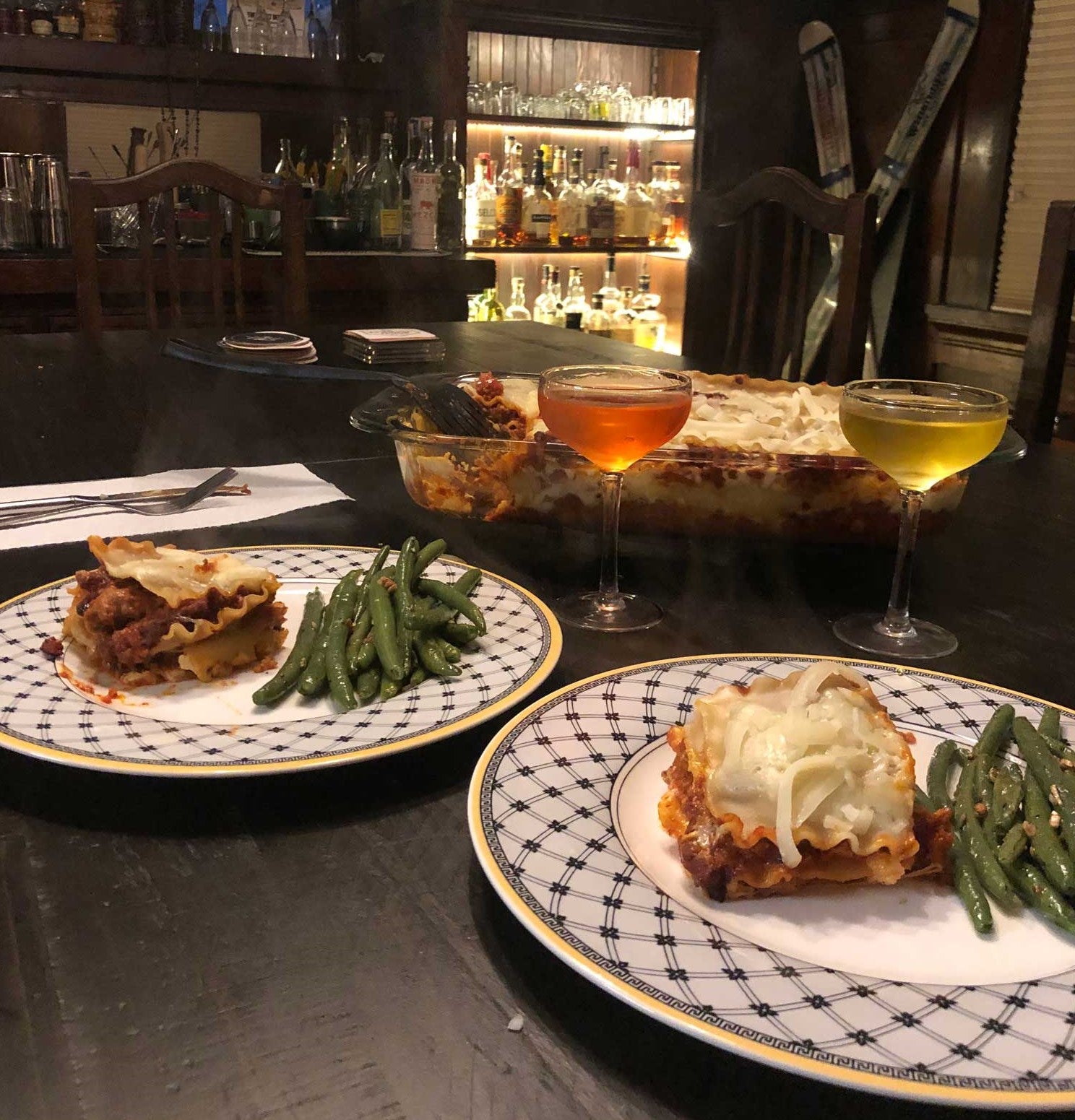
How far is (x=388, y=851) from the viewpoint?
2.05ft

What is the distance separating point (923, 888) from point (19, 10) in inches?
174

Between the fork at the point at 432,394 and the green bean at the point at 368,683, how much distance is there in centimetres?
44

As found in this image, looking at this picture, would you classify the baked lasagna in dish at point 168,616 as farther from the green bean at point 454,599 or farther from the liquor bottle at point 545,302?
the liquor bottle at point 545,302

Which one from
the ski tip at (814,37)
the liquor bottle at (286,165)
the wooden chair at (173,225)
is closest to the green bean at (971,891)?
the wooden chair at (173,225)

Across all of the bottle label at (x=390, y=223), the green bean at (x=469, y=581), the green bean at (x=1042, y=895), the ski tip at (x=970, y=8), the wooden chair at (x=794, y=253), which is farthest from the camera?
the bottle label at (x=390, y=223)

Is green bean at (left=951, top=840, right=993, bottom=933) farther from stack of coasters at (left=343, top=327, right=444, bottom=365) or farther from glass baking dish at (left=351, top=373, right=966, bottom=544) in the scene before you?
stack of coasters at (left=343, top=327, right=444, bottom=365)

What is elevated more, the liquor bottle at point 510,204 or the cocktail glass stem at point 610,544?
the liquor bottle at point 510,204

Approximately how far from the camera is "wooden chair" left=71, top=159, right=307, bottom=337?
2.72 meters

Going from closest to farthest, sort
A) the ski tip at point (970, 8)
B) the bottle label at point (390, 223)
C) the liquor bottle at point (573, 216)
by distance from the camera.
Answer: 1. the ski tip at point (970, 8)
2. the bottle label at point (390, 223)
3. the liquor bottle at point (573, 216)

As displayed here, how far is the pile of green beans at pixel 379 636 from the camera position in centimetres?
77

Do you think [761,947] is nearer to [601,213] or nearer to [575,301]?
[601,213]

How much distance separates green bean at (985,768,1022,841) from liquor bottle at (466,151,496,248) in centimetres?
404

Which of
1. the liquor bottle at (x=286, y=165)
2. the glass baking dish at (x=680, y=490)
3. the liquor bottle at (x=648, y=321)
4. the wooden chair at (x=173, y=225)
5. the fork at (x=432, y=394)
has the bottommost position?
the liquor bottle at (x=648, y=321)

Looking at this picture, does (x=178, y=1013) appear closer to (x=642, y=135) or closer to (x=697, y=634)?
(x=697, y=634)
